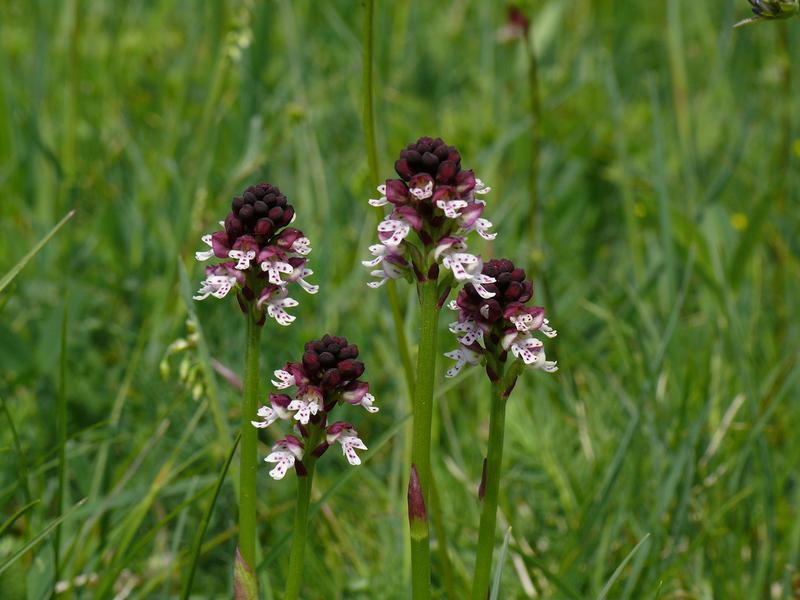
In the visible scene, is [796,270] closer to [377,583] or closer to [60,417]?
[377,583]

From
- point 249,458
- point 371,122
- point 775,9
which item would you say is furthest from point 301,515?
point 775,9

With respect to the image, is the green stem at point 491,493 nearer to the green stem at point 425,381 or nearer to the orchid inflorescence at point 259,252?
the green stem at point 425,381

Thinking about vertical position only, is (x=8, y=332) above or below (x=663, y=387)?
below

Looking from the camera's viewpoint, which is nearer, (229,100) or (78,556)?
(78,556)

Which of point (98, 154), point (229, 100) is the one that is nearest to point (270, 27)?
point (229, 100)

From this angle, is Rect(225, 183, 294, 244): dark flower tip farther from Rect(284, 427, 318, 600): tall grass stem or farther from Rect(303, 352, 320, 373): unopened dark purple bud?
Rect(284, 427, 318, 600): tall grass stem

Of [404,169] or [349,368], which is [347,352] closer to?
[349,368]
